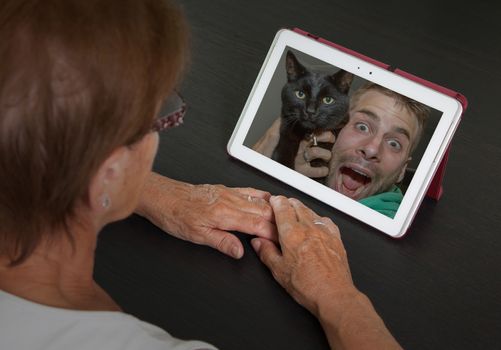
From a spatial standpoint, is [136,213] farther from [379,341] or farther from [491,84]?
[491,84]

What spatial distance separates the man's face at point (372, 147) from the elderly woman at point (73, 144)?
33cm

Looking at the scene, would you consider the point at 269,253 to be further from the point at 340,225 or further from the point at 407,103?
the point at 407,103

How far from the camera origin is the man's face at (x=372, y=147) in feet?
3.89

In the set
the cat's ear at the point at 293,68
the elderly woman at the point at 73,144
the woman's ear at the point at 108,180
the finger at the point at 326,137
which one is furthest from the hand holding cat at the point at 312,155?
the woman's ear at the point at 108,180

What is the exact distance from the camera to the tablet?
117cm

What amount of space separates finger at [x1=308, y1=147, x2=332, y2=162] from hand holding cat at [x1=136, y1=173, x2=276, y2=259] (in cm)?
11

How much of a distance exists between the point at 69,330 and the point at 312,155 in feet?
2.03

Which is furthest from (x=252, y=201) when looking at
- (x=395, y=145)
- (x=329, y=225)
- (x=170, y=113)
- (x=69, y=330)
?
(x=69, y=330)

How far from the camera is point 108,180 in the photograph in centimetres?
75

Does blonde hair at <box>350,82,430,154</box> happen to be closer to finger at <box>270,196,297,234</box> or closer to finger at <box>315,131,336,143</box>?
finger at <box>315,131,336,143</box>

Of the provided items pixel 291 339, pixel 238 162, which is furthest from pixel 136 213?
pixel 291 339

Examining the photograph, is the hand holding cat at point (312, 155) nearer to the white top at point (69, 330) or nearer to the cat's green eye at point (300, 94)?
the cat's green eye at point (300, 94)

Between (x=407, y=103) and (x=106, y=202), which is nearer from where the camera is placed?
(x=106, y=202)

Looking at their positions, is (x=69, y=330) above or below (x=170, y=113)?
below
